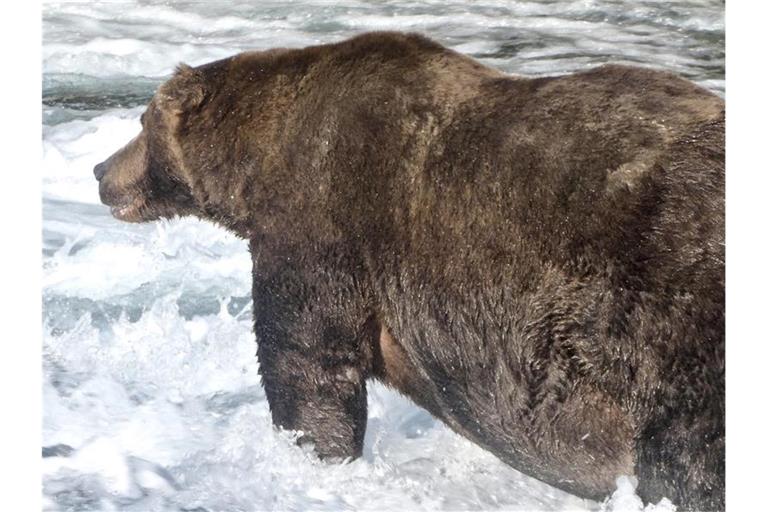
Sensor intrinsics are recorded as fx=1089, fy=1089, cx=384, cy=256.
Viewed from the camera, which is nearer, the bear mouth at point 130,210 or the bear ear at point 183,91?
the bear ear at point 183,91

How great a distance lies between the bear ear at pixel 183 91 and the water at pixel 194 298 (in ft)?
1.15

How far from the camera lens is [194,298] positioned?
5301mm

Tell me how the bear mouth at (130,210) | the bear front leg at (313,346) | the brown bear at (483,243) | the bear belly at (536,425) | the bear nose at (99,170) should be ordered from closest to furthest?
the brown bear at (483,243)
the bear belly at (536,425)
the bear front leg at (313,346)
the bear mouth at (130,210)
the bear nose at (99,170)

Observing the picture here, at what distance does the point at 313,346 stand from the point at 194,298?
1133mm

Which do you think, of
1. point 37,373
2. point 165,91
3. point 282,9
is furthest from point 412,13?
point 37,373

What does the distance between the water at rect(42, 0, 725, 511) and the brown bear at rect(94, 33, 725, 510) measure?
0.37 m

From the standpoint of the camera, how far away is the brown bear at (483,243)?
3717mm

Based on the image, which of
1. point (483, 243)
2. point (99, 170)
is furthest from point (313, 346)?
point (99, 170)

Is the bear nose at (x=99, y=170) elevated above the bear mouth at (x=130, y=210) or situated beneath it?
elevated above

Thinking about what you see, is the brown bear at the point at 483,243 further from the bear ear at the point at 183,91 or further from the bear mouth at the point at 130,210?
the bear mouth at the point at 130,210

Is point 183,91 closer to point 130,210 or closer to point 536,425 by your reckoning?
point 130,210

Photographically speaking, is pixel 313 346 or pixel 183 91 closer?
pixel 313 346

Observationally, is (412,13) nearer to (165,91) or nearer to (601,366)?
(165,91)

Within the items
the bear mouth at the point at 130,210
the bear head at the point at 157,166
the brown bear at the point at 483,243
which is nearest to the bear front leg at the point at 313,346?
the brown bear at the point at 483,243
